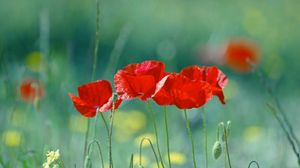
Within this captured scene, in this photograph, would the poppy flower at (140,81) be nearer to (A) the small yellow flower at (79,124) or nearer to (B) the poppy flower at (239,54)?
(A) the small yellow flower at (79,124)

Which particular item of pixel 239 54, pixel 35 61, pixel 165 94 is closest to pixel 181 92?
pixel 165 94

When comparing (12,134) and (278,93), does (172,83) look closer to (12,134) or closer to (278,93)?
(12,134)

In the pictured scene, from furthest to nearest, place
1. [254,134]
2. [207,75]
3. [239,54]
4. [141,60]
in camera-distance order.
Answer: [141,60] → [239,54] → [254,134] → [207,75]

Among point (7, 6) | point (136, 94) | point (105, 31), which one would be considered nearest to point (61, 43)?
point (105, 31)

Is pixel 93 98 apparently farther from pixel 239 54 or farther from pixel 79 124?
pixel 239 54

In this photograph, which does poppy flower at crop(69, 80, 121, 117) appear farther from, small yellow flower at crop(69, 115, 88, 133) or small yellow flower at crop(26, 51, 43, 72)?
small yellow flower at crop(26, 51, 43, 72)
